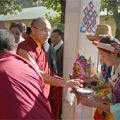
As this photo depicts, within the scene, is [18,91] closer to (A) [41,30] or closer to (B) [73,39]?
(A) [41,30]

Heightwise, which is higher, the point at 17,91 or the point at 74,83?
the point at 17,91

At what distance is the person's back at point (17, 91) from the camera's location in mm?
2668

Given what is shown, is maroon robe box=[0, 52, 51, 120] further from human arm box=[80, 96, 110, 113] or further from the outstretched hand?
the outstretched hand

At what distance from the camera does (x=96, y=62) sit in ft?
15.5

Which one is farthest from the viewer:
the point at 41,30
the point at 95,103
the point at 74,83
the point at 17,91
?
the point at 41,30

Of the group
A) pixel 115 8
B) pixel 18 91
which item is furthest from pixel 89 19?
pixel 115 8

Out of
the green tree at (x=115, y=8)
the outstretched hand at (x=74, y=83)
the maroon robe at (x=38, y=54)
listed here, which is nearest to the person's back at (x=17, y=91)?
the outstretched hand at (x=74, y=83)

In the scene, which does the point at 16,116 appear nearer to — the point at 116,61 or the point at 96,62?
the point at 116,61

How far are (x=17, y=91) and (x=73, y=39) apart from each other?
6.69ft

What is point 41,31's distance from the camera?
446cm

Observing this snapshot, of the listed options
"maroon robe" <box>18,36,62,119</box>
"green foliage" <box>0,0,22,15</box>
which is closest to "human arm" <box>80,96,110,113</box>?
"maroon robe" <box>18,36,62,119</box>

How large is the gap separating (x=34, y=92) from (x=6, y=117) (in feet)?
0.85

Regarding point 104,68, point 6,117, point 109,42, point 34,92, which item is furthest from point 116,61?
point 6,117

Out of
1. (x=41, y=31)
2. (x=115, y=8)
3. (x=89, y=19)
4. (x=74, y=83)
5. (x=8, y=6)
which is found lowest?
(x=74, y=83)
